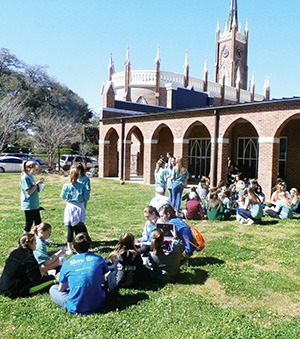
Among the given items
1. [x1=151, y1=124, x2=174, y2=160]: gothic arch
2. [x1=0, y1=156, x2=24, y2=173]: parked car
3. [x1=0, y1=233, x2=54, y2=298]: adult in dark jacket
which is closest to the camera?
[x1=0, y1=233, x2=54, y2=298]: adult in dark jacket

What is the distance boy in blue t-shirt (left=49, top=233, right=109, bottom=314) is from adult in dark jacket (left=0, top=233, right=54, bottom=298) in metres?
0.49

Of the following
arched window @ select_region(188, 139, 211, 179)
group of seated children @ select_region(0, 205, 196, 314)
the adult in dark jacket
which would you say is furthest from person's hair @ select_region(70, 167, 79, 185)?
arched window @ select_region(188, 139, 211, 179)

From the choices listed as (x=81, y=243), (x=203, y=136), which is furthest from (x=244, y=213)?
(x=203, y=136)

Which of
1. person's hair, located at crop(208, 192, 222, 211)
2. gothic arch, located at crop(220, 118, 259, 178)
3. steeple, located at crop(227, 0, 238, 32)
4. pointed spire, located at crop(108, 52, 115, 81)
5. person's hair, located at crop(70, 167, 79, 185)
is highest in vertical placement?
steeple, located at crop(227, 0, 238, 32)

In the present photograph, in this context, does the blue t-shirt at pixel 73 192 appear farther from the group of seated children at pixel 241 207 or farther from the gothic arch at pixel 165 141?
the gothic arch at pixel 165 141

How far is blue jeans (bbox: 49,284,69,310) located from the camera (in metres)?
3.90

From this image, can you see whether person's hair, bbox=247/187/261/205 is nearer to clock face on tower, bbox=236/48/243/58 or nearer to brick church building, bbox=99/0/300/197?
brick church building, bbox=99/0/300/197

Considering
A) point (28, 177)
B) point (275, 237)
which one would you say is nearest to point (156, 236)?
point (28, 177)

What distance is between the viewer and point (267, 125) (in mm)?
13164

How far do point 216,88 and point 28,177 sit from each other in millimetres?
47082

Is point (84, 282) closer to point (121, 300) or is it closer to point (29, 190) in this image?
point (121, 300)

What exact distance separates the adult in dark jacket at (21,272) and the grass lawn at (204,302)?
0.13 m

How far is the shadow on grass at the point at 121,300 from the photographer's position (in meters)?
3.98

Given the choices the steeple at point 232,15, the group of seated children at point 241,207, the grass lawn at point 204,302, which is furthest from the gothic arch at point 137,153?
the steeple at point 232,15
